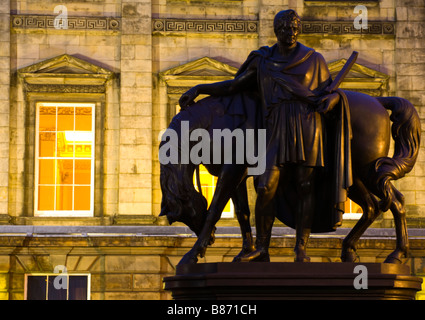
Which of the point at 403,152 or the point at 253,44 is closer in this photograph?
the point at 403,152

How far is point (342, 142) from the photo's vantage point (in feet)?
28.2

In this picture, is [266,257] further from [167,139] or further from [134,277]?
[134,277]

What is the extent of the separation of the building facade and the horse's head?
1246 centimetres

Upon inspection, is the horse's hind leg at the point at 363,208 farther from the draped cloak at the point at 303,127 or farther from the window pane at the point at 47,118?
the window pane at the point at 47,118

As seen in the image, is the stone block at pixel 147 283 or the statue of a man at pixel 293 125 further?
the stone block at pixel 147 283

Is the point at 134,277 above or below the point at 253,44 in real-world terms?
below

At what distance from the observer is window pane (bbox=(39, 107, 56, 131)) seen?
22234mm

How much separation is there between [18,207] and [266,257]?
14.0 meters

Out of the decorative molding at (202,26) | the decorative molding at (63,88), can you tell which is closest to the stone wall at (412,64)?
the decorative molding at (202,26)

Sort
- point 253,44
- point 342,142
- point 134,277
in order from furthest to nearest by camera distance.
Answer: point 253,44 → point 134,277 → point 342,142

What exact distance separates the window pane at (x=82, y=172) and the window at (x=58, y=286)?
7.02ft

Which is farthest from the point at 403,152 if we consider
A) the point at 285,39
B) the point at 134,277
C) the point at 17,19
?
the point at 17,19

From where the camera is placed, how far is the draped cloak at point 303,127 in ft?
28.3

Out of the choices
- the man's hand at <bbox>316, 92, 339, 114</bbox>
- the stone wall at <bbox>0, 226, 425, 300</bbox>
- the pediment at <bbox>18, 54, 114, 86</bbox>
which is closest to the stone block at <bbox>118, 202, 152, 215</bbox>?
the stone wall at <bbox>0, 226, 425, 300</bbox>
